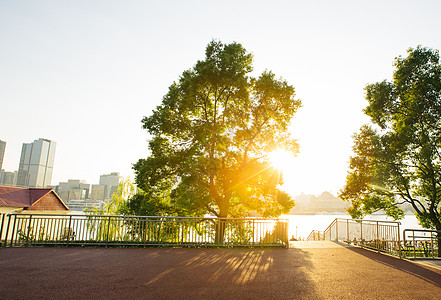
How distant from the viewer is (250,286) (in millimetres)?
5637

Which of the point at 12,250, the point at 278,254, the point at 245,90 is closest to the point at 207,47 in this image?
the point at 245,90

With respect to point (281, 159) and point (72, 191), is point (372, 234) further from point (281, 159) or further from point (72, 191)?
point (72, 191)

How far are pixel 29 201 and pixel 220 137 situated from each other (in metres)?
35.9

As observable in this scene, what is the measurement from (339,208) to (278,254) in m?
212

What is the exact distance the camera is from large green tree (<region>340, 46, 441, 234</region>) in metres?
18.6

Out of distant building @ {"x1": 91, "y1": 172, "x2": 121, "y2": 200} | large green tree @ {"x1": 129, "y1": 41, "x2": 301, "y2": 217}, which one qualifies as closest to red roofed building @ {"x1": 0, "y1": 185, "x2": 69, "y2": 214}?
→ large green tree @ {"x1": 129, "y1": 41, "x2": 301, "y2": 217}

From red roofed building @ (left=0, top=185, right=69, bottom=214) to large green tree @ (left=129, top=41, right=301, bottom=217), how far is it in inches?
1055

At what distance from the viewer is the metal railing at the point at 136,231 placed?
10062 millimetres

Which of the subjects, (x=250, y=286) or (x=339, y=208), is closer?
(x=250, y=286)

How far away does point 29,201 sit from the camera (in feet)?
130

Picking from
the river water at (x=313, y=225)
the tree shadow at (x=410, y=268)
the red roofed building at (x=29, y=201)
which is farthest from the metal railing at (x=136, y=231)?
the river water at (x=313, y=225)

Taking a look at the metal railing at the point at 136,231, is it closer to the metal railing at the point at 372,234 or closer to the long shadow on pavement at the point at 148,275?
the long shadow on pavement at the point at 148,275

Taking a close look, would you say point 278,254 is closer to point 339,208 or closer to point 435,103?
point 435,103

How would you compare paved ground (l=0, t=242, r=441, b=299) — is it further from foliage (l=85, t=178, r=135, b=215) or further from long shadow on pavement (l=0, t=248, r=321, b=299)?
foliage (l=85, t=178, r=135, b=215)
